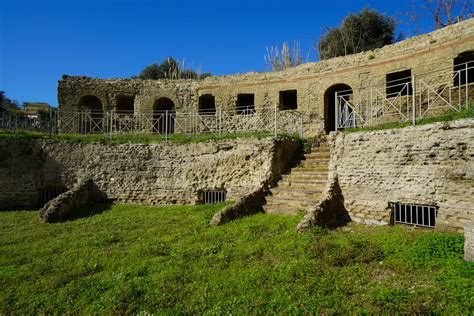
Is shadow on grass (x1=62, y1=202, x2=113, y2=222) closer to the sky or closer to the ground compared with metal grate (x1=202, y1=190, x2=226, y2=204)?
closer to the ground

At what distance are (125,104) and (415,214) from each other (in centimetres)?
2038

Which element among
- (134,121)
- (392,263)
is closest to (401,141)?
(392,263)

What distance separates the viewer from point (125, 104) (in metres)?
22.2

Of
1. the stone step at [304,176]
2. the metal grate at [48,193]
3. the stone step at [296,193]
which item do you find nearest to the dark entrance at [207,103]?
the metal grate at [48,193]

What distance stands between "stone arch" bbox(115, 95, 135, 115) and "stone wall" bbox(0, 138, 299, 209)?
8.34 m

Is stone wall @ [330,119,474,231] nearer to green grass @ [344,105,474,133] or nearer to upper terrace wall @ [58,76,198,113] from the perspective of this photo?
green grass @ [344,105,474,133]

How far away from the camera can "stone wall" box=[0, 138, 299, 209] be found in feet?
37.4

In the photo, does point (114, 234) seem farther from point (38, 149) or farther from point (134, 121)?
point (134, 121)

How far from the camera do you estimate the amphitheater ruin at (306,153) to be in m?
7.38

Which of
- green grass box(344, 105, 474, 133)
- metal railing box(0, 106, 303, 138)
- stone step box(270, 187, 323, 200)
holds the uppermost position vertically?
metal railing box(0, 106, 303, 138)

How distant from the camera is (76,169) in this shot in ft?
41.3

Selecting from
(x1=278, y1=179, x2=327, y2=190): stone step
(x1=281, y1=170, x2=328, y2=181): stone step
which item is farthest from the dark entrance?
(x1=278, y1=179, x2=327, y2=190): stone step

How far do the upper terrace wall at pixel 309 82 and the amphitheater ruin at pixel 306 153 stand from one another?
0.19 ft

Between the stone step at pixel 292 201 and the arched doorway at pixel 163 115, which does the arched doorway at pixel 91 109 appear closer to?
the arched doorway at pixel 163 115
